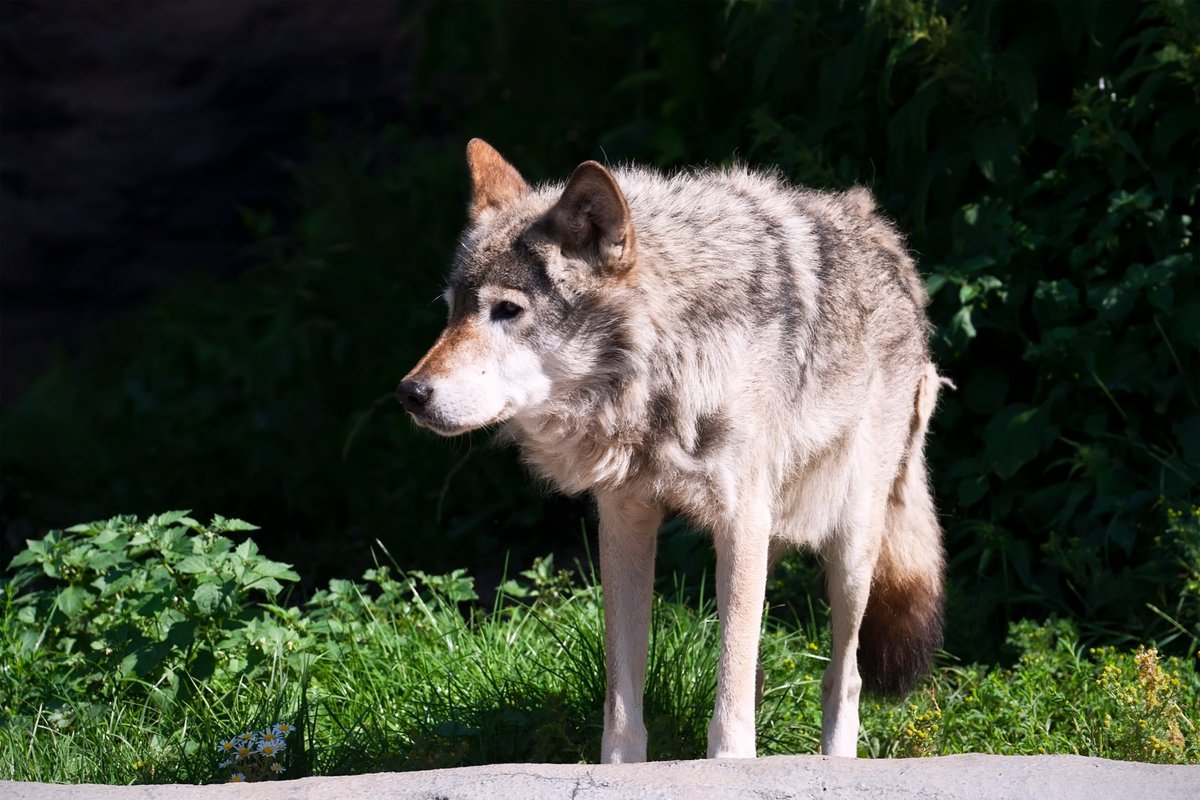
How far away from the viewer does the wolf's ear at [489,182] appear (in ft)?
12.5

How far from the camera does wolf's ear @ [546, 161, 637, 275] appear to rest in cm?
344

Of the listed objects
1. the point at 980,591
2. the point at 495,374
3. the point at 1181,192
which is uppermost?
the point at 1181,192

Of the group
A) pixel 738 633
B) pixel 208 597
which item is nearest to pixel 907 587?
pixel 738 633

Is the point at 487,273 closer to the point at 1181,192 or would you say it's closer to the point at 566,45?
the point at 1181,192

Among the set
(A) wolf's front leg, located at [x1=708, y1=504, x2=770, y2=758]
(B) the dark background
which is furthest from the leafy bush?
(A) wolf's front leg, located at [x1=708, y1=504, x2=770, y2=758]

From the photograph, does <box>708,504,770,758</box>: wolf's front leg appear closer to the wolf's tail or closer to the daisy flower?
the wolf's tail

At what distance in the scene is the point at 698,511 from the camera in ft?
11.9

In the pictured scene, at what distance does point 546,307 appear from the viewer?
3502 millimetres

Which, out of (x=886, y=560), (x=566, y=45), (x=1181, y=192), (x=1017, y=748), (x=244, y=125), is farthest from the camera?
(x=244, y=125)

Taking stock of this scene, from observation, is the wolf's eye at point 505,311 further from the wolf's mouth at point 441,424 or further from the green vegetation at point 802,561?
the green vegetation at point 802,561

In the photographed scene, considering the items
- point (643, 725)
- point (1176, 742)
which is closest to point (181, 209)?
point (643, 725)

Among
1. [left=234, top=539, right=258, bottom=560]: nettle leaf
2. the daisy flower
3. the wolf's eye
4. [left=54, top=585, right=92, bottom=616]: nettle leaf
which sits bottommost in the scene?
the daisy flower

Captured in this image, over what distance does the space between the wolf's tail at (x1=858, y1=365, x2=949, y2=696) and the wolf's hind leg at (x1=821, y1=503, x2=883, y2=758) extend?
16 cm

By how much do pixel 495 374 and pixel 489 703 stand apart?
125 cm
